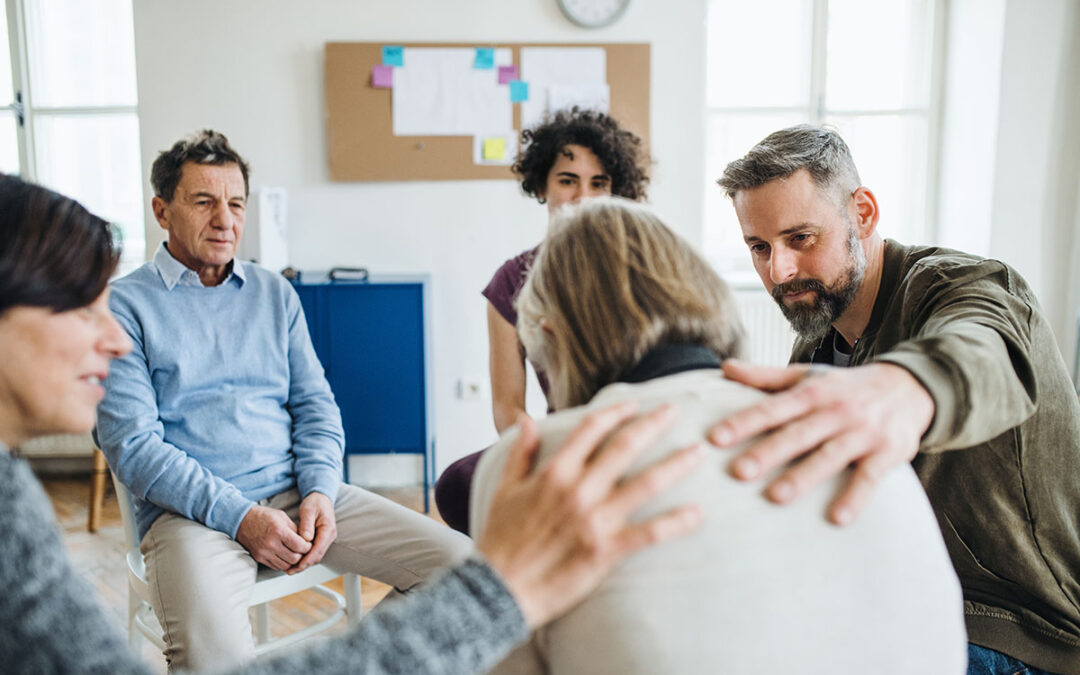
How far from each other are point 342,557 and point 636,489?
1317mm

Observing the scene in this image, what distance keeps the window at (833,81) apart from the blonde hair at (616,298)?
132 inches

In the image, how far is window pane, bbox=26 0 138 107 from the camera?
3890 mm

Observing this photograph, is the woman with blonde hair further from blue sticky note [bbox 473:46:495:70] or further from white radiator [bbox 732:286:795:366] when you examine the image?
white radiator [bbox 732:286:795:366]

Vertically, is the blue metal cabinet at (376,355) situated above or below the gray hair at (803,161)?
below

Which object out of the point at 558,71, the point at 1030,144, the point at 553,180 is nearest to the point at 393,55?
the point at 558,71

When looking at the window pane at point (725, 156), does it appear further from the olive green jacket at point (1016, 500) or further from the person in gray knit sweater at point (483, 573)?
the person in gray knit sweater at point (483, 573)

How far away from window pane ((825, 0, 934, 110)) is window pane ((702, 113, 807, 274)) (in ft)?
0.97

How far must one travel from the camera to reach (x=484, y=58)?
11.9 ft

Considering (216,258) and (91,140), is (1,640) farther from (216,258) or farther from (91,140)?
(91,140)

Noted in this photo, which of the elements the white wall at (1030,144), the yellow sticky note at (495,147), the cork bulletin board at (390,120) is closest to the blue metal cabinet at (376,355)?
the cork bulletin board at (390,120)

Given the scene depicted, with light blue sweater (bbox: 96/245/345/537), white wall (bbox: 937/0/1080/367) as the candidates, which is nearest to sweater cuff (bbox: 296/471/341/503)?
light blue sweater (bbox: 96/245/345/537)

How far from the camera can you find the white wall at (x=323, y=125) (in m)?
3.63

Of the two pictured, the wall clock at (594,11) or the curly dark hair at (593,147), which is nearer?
the curly dark hair at (593,147)

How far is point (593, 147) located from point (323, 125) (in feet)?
6.41
